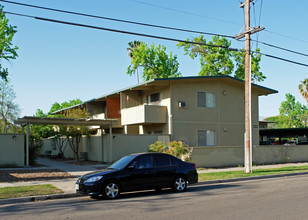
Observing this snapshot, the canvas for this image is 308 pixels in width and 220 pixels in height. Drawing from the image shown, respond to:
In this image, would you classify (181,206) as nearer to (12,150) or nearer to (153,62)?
(12,150)

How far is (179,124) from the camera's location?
2564 cm

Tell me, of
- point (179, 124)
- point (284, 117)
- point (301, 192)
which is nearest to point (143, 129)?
point (179, 124)

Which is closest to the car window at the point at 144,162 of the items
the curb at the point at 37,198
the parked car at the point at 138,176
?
the parked car at the point at 138,176

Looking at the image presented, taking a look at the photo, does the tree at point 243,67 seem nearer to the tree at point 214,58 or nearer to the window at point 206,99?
the tree at point 214,58

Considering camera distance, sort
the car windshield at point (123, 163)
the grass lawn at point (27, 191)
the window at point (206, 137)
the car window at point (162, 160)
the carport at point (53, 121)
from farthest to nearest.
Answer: the window at point (206, 137), the carport at point (53, 121), the car window at point (162, 160), the car windshield at point (123, 163), the grass lawn at point (27, 191)

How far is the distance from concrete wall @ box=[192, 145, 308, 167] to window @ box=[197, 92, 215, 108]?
524cm

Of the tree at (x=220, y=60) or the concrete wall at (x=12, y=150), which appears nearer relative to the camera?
the concrete wall at (x=12, y=150)

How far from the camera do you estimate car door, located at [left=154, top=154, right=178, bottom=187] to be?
11.9 meters

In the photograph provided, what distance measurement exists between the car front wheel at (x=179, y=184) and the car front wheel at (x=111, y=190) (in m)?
2.19

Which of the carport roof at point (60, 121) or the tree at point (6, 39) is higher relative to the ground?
the tree at point (6, 39)

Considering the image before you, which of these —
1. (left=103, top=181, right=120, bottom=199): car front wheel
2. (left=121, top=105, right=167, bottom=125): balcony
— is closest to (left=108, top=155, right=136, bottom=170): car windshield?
(left=103, top=181, right=120, bottom=199): car front wheel

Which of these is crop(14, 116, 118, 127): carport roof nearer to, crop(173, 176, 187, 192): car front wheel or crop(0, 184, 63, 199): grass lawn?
crop(0, 184, 63, 199): grass lawn

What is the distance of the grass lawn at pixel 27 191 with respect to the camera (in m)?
11.4

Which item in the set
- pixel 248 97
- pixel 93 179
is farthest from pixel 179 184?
pixel 248 97
